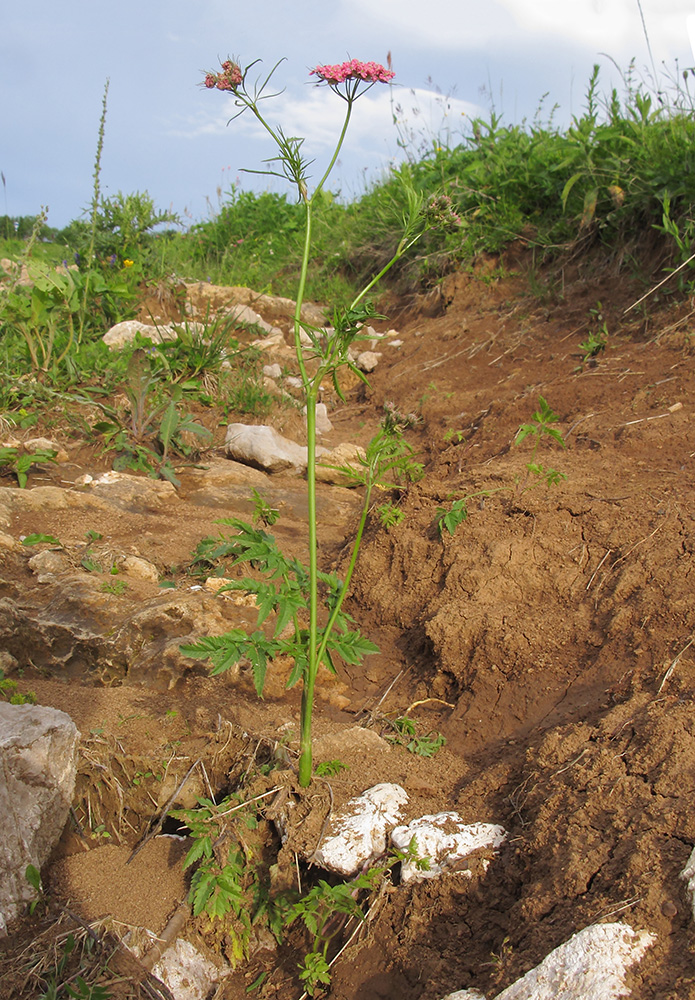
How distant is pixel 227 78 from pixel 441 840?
2144 millimetres

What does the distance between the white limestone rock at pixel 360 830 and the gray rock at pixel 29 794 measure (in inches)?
29.0

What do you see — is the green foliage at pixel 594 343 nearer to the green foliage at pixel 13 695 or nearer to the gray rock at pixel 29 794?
the green foliage at pixel 13 695

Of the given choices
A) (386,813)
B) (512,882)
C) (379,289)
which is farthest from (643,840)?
(379,289)

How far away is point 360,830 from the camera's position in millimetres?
1932

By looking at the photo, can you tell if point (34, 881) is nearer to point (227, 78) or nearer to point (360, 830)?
point (360, 830)

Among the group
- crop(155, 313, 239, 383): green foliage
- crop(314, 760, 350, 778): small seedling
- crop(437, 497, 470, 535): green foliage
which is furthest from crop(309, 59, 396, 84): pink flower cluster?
crop(155, 313, 239, 383): green foliage

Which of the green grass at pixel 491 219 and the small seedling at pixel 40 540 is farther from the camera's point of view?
the green grass at pixel 491 219

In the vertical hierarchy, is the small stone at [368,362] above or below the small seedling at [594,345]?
below

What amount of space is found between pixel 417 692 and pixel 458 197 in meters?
6.09

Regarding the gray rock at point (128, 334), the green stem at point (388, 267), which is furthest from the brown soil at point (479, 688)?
the gray rock at point (128, 334)

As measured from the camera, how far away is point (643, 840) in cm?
151

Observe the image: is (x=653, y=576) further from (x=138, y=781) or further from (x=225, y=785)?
(x=138, y=781)

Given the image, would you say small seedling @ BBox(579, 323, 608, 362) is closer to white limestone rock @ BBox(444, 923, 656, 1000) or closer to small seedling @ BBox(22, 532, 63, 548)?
small seedling @ BBox(22, 532, 63, 548)

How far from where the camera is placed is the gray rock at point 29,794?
1.92 m
